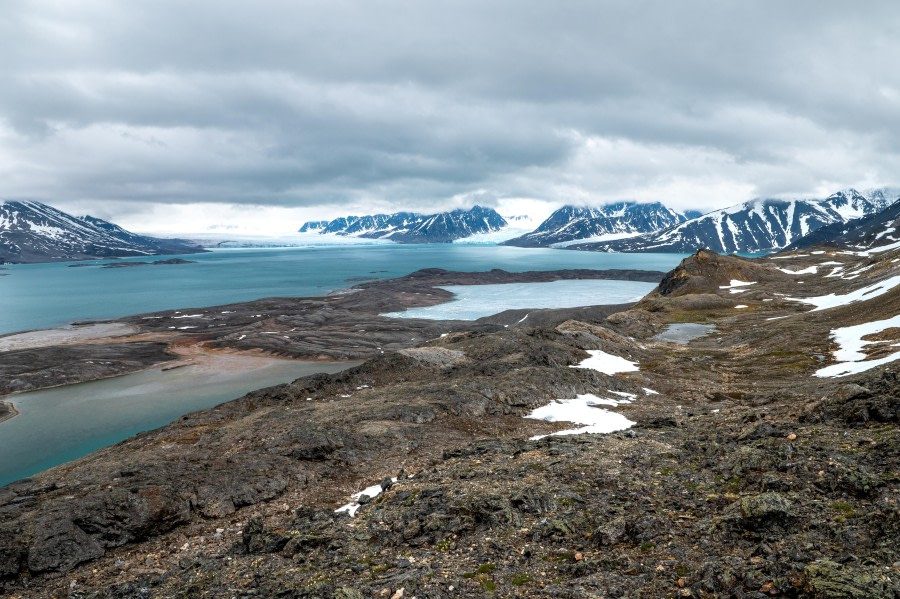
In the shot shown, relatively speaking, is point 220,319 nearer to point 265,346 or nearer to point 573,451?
point 265,346

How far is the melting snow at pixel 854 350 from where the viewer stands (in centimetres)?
4350

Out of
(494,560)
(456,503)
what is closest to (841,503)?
(494,560)

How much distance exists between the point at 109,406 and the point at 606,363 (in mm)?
66532

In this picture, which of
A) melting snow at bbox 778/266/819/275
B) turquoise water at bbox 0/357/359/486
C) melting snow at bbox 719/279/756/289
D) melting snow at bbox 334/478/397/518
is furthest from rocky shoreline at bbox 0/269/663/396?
melting snow at bbox 334/478/397/518

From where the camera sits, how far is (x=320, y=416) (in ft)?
125

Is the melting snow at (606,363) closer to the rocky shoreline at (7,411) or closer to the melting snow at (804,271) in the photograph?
the rocky shoreline at (7,411)

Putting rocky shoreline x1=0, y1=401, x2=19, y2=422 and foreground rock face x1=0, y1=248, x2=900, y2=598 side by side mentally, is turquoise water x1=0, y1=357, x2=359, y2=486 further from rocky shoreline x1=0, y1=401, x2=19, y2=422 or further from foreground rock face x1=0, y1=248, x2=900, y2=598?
foreground rock face x1=0, y1=248, x2=900, y2=598

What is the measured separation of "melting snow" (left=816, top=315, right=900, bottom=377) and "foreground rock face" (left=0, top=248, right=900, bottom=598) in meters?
8.92

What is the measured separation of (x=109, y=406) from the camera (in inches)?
2648

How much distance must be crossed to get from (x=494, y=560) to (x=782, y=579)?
24.4ft

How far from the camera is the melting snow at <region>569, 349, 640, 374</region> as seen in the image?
2090 inches

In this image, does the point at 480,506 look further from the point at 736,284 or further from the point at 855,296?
the point at 736,284

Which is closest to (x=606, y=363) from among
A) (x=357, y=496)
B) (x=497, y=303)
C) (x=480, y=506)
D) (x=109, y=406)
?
(x=357, y=496)

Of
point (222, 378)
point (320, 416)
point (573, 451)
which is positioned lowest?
point (222, 378)
